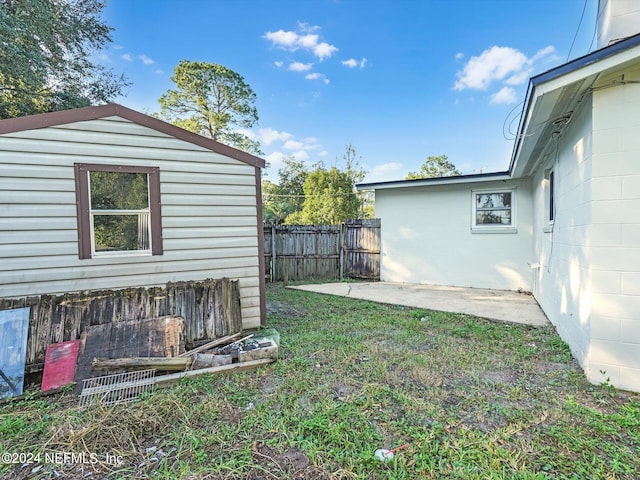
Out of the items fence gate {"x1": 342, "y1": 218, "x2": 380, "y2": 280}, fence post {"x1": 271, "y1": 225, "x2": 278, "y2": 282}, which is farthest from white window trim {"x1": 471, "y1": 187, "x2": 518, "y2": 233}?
fence post {"x1": 271, "y1": 225, "x2": 278, "y2": 282}

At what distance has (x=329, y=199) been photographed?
1748 cm

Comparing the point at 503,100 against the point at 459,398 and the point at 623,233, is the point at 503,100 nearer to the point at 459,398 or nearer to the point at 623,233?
the point at 623,233

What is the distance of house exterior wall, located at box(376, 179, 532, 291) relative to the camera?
24.5ft

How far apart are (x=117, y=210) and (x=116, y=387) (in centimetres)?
215

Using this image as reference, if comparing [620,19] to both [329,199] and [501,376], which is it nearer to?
[501,376]

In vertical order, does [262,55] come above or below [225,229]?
above

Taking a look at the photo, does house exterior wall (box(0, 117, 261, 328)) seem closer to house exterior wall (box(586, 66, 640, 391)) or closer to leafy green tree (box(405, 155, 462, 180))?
house exterior wall (box(586, 66, 640, 391))

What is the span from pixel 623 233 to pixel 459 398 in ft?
6.66

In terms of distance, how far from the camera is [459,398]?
2566mm

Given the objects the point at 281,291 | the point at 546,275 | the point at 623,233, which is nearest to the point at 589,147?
the point at 623,233

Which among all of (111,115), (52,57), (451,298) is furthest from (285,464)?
(52,57)

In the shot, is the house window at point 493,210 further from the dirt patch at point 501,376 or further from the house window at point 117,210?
the house window at point 117,210

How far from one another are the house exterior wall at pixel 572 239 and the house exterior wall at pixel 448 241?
2678mm

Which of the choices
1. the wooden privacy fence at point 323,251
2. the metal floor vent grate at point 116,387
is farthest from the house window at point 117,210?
the wooden privacy fence at point 323,251
